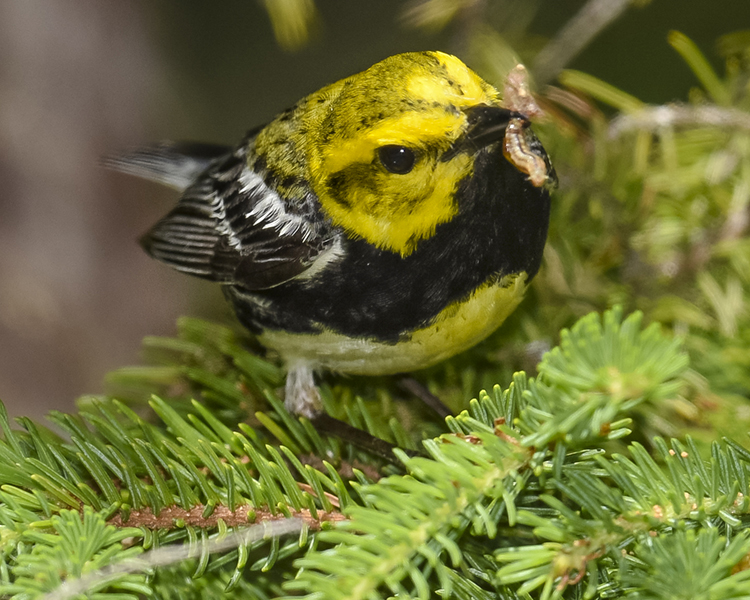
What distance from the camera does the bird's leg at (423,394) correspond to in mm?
1243

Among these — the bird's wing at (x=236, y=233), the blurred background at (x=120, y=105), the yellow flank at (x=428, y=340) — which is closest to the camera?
the yellow flank at (x=428, y=340)

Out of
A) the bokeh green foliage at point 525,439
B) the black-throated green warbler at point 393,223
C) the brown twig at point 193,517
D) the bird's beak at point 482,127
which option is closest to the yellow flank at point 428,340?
the black-throated green warbler at point 393,223

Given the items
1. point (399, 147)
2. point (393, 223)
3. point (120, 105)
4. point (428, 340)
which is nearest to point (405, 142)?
point (399, 147)

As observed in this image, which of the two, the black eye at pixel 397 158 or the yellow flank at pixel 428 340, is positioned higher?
the black eye at pixel 397 158

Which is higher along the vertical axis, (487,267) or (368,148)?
(368,148)

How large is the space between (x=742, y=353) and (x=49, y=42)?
2792 millimetres

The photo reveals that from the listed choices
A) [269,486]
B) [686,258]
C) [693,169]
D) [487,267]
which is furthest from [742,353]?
[269,486]

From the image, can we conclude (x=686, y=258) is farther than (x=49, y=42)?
No

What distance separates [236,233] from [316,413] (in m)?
0.45

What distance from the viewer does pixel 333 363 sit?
4.08 feet

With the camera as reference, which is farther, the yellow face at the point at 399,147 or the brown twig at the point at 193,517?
the yellow face at the point at 399,147

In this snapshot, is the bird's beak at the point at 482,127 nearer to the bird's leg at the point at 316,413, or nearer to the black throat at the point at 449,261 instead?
the black throat at the point at 449,261

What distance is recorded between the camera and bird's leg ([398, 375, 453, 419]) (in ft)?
4.08

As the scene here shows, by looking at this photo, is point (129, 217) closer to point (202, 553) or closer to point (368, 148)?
point (368, 148)
